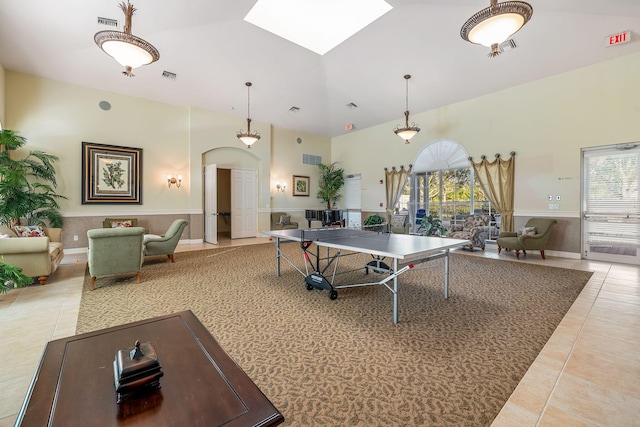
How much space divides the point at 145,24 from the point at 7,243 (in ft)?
13.4

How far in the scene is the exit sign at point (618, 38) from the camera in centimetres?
487

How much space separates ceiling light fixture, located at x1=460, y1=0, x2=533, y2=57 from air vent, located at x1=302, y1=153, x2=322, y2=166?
26.7 feet

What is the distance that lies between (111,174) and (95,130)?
3.70 ft

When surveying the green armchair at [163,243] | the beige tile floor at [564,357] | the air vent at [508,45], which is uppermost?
the air vent at [508,45]

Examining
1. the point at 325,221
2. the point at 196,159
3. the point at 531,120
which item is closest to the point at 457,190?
the point at 531,120

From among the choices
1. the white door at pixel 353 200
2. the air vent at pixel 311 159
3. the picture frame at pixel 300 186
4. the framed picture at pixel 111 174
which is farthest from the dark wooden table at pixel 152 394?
the air vent at pixel 311 159

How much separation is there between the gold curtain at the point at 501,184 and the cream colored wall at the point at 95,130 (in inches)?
329

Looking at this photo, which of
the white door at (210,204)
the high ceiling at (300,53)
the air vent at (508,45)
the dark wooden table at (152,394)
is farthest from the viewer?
the white door at (210,204)

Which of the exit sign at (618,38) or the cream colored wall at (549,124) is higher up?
the exit sign at (618,38)

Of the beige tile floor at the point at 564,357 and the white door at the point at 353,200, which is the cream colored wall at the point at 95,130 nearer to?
the beige tile floor at the point at 564,357

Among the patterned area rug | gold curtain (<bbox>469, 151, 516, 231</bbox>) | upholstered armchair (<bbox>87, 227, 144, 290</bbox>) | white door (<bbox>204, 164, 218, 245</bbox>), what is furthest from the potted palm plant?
upholstered armchair (<bbox>87, 227, 144, 290</bbox>)

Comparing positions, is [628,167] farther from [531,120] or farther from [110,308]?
[110,308]

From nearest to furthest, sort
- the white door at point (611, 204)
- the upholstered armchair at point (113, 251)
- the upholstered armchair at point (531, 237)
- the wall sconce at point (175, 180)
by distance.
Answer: the upholstered armchair at point (113, 251)
the white door at point (611, 204)
the upholstered armchair at point (531, 237)
the wall sconce at point (175, 180)

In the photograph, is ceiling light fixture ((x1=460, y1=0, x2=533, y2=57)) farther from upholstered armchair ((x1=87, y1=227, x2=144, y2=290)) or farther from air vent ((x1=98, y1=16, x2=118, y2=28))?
air vent ((x1=98, y1=16, x2=118, y2=28))
